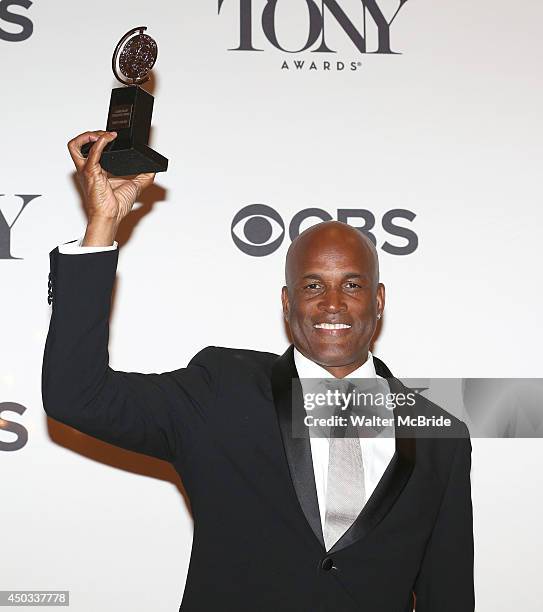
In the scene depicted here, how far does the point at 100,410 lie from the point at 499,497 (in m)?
1.42

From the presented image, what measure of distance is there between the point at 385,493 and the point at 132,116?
861mm

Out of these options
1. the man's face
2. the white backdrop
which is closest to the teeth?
the man's face

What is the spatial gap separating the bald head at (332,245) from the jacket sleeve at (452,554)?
1.39ft

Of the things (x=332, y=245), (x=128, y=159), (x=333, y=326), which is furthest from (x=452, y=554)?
(x=128, y=159)

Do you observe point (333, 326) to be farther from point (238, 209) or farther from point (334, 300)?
point (238, 209)

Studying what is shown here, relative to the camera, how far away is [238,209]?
2.44 metres

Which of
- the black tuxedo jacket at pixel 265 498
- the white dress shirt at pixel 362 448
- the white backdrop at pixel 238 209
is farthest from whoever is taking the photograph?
the white backdrop at pixel 238 209

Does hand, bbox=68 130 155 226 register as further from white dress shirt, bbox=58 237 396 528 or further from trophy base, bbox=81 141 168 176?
white dress shirt, bbox=58 237 396 528

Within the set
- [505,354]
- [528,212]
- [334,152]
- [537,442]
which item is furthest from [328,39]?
[537,442]

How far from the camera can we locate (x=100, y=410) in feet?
4.68

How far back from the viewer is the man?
59.9 inches

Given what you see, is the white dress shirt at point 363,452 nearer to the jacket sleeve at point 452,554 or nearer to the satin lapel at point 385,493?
the satin lapel at point 385,493

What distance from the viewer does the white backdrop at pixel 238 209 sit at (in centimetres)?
234

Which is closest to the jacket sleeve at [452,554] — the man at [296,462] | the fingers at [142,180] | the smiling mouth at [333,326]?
the man at [296,462]
